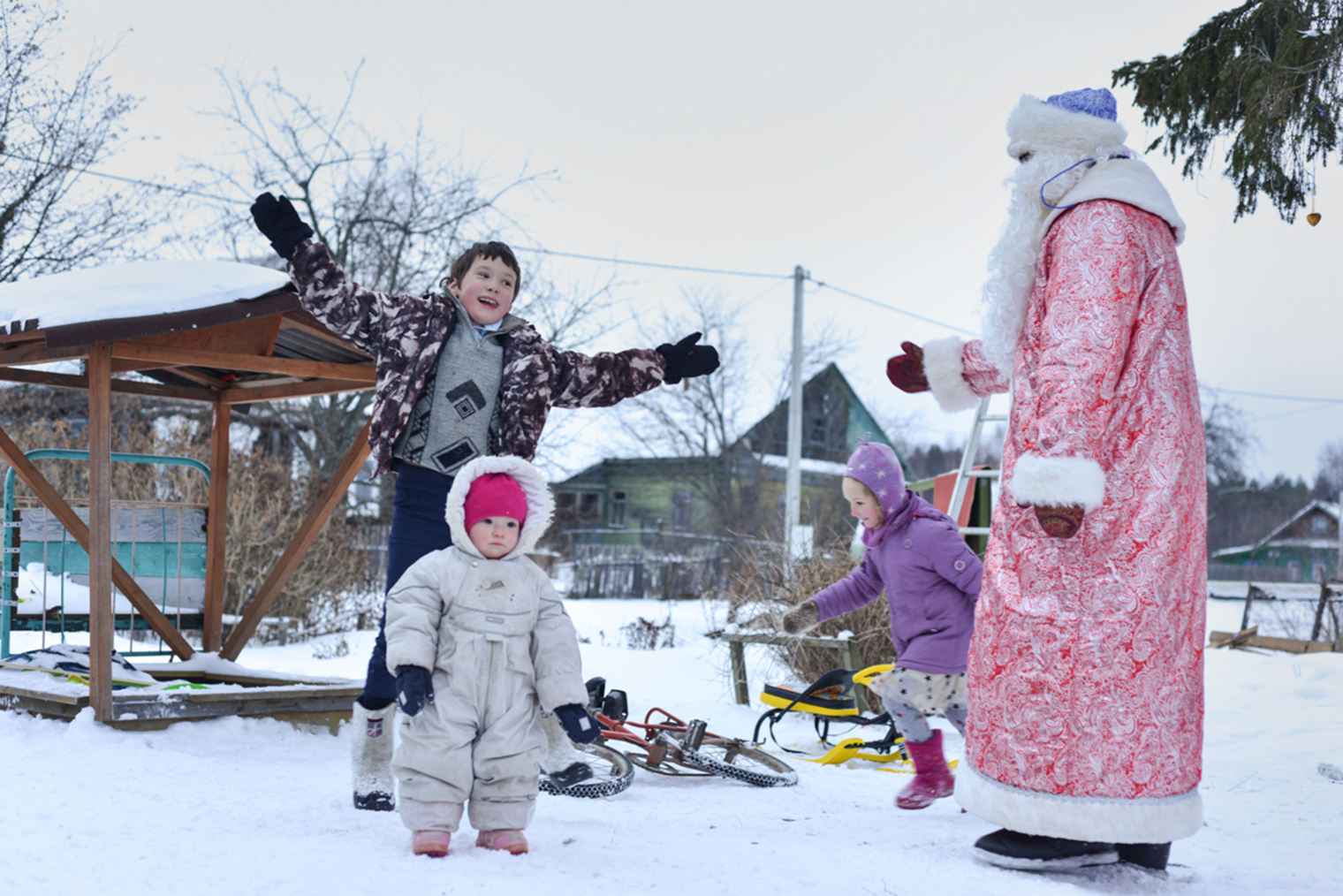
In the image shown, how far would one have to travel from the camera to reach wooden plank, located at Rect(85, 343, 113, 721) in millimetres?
4168

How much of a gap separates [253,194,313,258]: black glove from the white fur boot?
58.1 inches

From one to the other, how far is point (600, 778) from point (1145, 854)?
1804 millimetres

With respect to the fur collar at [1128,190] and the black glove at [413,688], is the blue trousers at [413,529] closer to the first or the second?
the black glove at [413,688]

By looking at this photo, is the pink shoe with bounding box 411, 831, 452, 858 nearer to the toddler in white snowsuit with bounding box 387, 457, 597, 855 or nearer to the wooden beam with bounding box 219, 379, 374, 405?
the toddler in white snowsuit with bounding box 387, 457, 597, 855

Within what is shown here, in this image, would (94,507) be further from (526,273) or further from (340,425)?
(526,273)

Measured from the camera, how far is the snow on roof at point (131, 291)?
13.5 ft

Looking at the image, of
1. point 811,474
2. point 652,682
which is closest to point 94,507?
Result: point 652,682

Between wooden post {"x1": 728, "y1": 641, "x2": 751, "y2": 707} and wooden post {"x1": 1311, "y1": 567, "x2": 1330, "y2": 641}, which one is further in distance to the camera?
wooden post {"x1": 1311, "y1": 567, "x2": 1330, "y2": 641}

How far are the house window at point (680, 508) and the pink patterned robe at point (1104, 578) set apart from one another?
28.0m

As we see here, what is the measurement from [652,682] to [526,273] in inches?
348

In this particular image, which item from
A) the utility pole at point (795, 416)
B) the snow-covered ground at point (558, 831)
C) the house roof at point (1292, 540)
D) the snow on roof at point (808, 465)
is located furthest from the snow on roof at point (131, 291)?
the house roof at point (1292, 540)

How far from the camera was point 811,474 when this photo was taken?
1097 inches

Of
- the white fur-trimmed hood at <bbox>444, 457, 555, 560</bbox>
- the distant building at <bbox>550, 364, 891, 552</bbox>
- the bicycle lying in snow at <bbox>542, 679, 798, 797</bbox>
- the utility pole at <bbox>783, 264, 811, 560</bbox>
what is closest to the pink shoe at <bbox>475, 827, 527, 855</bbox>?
the white fur-trimmed hood at <bbox>444, 457, 555, 560</bbox>

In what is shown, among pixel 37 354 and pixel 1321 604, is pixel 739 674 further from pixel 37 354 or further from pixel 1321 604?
pixel 1321 604
